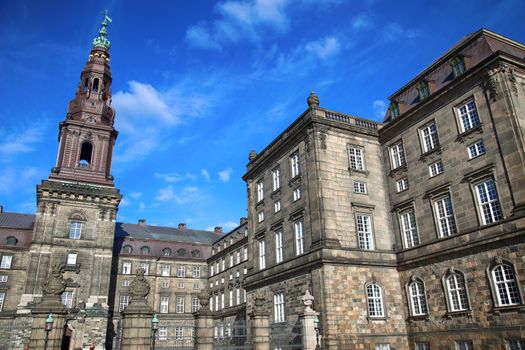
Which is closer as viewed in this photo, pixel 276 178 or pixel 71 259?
pixel 276 178

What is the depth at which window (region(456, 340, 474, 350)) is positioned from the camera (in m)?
24.0

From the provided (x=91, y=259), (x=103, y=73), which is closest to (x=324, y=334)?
(x=91, y=259)

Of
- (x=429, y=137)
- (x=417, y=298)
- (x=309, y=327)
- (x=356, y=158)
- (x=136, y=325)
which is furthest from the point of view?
(x=356, y=158)

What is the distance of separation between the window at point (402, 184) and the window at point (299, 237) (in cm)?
762

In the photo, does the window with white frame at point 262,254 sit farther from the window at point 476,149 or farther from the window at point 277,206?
the window at point 476,149

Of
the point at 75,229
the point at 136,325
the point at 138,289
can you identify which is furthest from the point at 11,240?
the point at 136,325

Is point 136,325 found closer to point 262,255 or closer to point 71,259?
point 262,255

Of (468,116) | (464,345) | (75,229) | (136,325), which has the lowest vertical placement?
(464,345)

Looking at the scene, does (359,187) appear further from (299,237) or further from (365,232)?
(299,237)

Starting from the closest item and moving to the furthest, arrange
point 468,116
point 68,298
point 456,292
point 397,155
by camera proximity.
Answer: point 456,292, point 468,116, point 397,155, point 68,298

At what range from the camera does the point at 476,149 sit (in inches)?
1010

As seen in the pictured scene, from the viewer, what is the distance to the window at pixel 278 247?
110 ft

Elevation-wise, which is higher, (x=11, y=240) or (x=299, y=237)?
(x=11, y=240)

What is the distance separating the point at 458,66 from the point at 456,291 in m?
14.5
